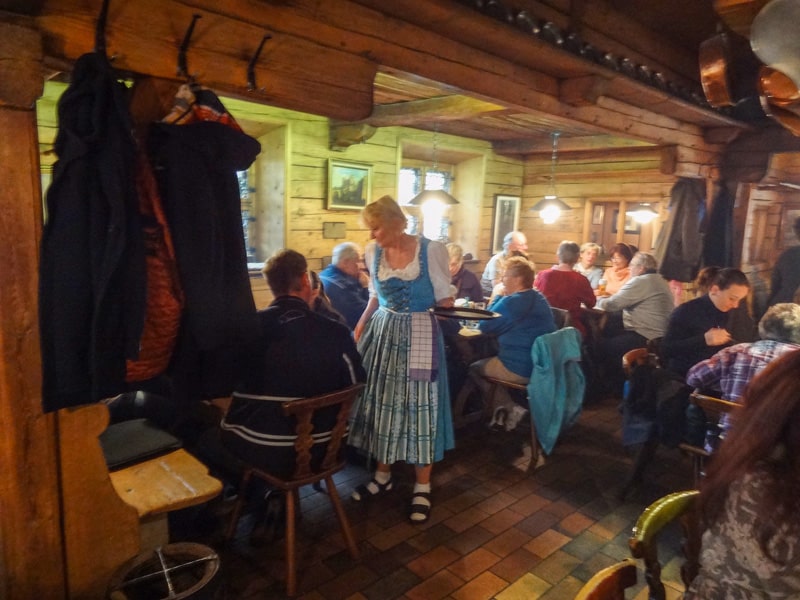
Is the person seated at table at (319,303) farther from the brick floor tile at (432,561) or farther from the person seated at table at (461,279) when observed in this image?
the person seated at table at (461,279)

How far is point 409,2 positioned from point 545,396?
2232mm

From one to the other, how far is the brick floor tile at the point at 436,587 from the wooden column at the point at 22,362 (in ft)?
4.11

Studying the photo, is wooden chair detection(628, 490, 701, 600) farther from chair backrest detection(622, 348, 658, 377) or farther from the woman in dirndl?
chair backrest detection(622, 348, 658, 377)

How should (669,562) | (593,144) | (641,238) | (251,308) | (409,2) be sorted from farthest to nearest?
1. (641,238)
2. (593,144)
3. (669,562)
4. (409,2)
5. (251,308)

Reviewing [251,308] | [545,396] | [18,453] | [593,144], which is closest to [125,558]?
[18,453]

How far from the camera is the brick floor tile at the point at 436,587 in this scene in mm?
2221

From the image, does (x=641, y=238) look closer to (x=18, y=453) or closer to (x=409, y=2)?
(x=409, y=2)

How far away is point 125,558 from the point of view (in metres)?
1.74

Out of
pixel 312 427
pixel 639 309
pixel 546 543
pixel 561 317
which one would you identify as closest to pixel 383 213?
pixel 312 427

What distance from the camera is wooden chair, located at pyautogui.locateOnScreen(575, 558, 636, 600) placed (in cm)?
98

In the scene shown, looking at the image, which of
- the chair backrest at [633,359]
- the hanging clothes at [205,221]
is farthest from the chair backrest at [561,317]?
the hanging clothes at [205,221]

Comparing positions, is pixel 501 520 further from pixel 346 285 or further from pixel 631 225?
pixel 631 225

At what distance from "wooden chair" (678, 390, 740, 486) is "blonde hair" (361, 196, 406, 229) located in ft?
5.02

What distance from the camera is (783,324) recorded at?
238cm
